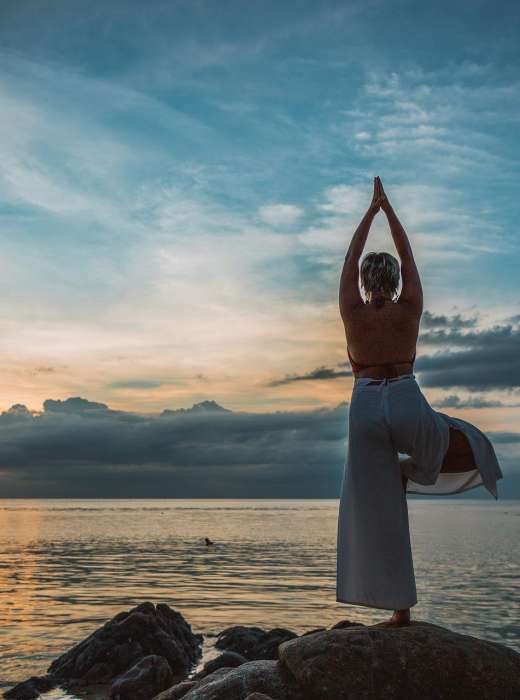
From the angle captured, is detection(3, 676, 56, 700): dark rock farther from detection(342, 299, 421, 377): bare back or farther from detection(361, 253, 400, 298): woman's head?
detection(361, 253, 400, 298): woman's head

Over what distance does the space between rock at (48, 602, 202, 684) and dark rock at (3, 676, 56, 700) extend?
554 mm

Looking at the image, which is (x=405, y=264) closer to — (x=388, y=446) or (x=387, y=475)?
(x=388, y=446)

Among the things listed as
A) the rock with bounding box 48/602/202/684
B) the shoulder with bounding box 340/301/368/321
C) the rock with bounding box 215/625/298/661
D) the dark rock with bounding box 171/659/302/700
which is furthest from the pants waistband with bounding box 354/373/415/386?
the rock with bounding box 215/625/298/661

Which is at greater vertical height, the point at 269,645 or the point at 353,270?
the point at 353,270

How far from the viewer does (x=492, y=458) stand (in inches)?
278

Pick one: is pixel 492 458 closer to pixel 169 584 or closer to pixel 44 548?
pixel 169 584

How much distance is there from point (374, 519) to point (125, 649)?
37.9 feet

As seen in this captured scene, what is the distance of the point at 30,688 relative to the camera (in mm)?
15070

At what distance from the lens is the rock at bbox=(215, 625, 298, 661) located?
56.7ft

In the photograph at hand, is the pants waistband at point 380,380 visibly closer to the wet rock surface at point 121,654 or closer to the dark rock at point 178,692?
the dark rock at point 178,692

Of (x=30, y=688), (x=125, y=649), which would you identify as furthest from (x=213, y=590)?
(x=30, y=688)

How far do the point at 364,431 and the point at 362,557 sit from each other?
3.88 feet

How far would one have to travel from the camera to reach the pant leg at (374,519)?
6977 millimetres

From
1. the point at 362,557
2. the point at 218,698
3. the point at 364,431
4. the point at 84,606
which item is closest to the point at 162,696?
the point at 218,698
